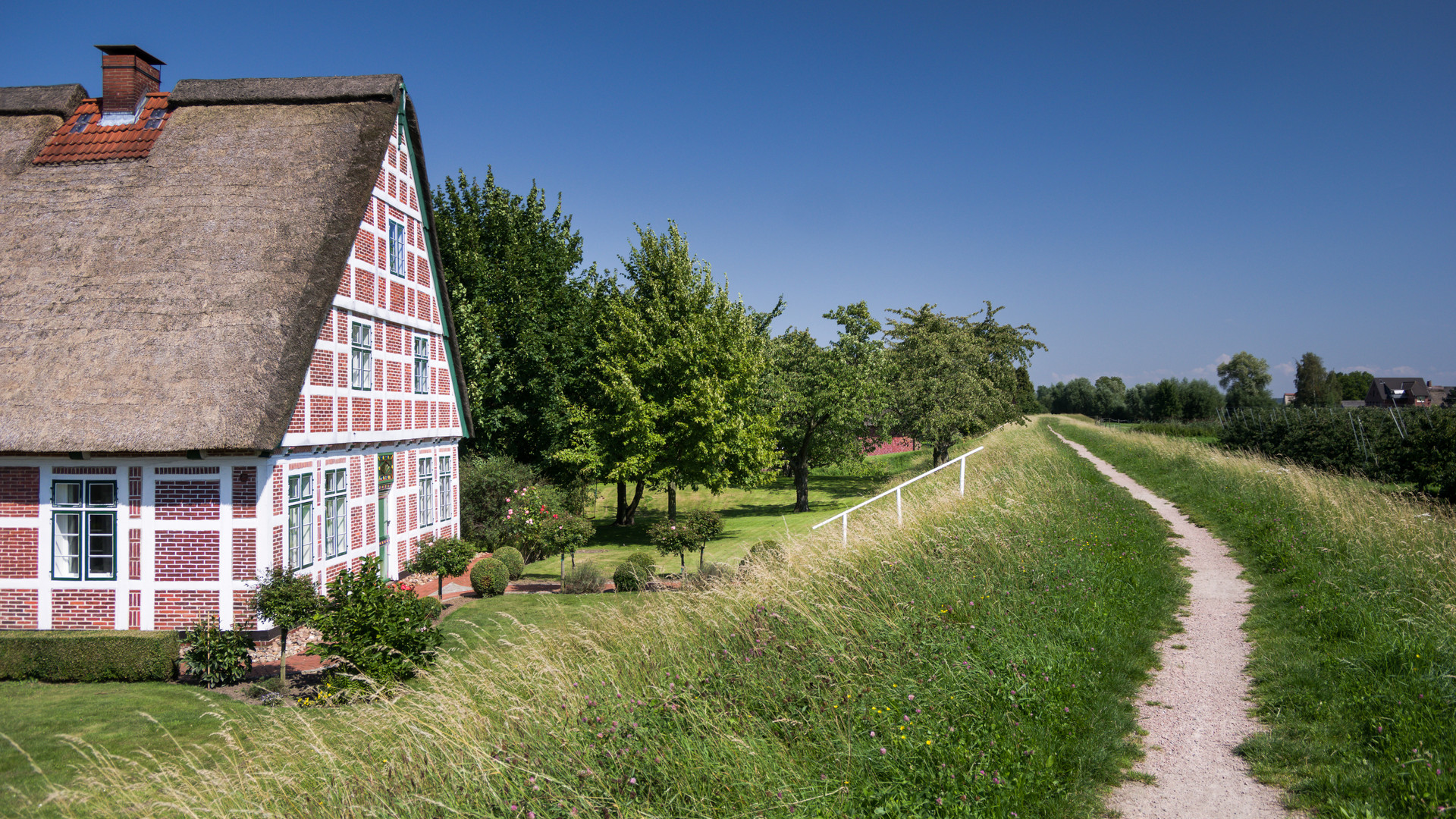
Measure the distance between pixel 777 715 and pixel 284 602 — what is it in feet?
32.9

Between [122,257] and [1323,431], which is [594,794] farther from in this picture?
[1323,431]

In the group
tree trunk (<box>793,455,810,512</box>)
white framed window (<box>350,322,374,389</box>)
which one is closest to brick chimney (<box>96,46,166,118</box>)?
white framed window (<box>350,322,374,389</box>)

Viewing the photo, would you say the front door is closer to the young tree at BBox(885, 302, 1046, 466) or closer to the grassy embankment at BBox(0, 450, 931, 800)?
the grassy embankment at BBox(0, 450, 931, 800)

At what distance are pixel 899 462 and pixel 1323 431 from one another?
28.0 meters

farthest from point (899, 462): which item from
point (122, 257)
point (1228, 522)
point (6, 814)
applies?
point (6, 814)

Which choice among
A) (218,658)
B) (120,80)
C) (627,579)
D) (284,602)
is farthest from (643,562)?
(120,80)

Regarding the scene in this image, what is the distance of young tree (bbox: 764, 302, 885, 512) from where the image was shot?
32469 mm

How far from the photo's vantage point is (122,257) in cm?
1434

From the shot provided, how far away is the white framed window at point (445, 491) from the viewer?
21.1 metres

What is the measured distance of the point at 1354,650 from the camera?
6.80 metres

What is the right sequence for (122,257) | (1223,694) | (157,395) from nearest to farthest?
(1223,694) < (157,395) < (122,257)

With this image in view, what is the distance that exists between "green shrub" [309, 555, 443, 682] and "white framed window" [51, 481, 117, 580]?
5870mm

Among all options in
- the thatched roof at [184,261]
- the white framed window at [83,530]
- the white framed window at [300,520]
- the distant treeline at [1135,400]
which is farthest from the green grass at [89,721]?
the distant treeline at [1135,400]

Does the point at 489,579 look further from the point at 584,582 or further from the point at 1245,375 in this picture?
the point at 1245,375
